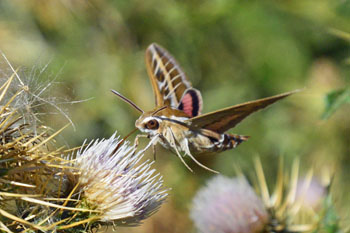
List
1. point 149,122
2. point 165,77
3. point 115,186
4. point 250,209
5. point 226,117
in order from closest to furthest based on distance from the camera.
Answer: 1. point 115,186
2. point 149,122
3. point 226,117
4. point 165,77
5. point 250,209

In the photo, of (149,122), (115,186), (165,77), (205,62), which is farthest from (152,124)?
(205,62)

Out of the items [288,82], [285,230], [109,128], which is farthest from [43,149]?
[288,82]

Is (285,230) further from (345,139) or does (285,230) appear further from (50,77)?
(345,139)

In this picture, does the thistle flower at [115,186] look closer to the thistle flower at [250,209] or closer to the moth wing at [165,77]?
the moth wing at [165,77]

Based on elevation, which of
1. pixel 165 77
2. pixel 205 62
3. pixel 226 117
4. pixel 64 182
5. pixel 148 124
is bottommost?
pixel 64 182

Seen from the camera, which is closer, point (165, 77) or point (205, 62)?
point (165, 77)

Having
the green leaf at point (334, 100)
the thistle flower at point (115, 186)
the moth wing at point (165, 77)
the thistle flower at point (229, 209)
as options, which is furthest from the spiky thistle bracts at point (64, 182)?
the thistle flower at point (229, 209)

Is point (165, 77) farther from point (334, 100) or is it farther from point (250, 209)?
point (250, 209)
